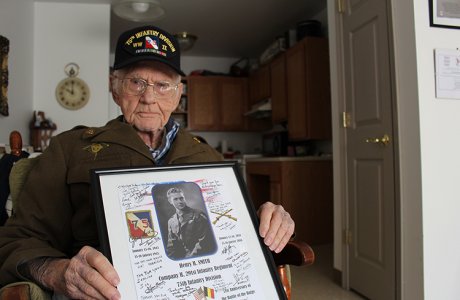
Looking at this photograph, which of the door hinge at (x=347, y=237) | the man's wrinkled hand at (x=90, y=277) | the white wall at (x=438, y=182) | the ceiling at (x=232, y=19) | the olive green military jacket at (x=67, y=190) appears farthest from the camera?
the ceiling at (x=232, y=19)

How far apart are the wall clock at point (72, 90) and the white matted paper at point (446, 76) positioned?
3.13 meters

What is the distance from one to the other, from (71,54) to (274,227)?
11.4 ft

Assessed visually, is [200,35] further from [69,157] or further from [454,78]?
[69,157]

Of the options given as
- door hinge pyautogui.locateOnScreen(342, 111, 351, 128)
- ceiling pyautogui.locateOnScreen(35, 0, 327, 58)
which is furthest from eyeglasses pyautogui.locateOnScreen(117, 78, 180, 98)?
ceiling pyautogui.locateOnScreen(35, 0, 327, 58)

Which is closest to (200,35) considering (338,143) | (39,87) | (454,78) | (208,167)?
(39,87)

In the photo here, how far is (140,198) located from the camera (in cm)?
80

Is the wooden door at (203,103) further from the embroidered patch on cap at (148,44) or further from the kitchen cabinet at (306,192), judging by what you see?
the embroidered patch on cap at (148,44)

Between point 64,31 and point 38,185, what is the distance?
125 inches

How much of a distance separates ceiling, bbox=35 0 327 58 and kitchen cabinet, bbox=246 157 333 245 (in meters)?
1.67

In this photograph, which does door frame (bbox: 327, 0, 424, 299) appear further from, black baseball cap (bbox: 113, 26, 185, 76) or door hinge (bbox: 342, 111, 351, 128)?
black baseball cap (bbox: 113, 26, 185, 76)

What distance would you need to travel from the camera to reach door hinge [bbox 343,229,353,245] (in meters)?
2.46

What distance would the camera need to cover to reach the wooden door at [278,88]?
4.26 meters

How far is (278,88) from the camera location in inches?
174
